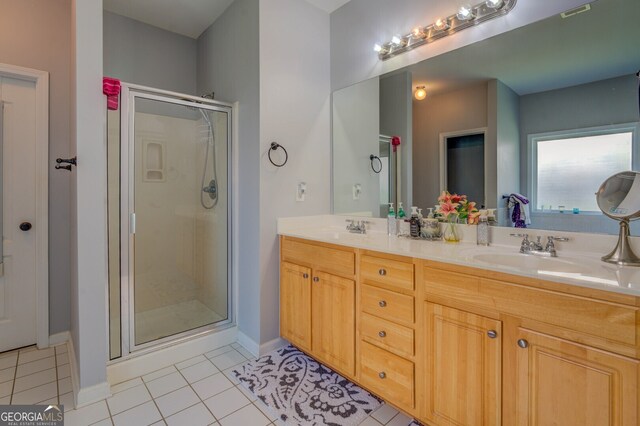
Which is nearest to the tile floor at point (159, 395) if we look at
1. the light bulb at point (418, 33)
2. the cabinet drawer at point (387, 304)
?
the cabinet drawer at point (387, 304)

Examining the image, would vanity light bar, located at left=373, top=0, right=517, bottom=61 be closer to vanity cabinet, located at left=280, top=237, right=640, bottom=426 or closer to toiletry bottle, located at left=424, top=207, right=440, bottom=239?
toiletry bottle, located at left=424, top=207, right=440, bottom=239

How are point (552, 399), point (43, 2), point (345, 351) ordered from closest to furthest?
point (552, 399), point (345, 351), point (43, 2)

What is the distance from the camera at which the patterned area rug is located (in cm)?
165

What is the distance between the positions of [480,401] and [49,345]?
299 cm

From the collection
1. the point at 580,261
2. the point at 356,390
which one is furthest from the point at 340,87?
the point at 356,390

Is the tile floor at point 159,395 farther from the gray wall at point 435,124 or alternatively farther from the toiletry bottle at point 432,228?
the gray wall at point 435,124

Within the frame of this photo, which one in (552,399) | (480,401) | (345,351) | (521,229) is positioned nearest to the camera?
(552,399)

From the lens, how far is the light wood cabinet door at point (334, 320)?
1.82 meters

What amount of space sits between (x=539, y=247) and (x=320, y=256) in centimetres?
120

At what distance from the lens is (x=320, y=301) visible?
6.61 ft

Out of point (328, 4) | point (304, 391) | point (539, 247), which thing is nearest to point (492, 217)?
point (539, 247)

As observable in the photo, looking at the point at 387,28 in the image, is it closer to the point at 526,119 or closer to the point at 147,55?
the point at 526,119

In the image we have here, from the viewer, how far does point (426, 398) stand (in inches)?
56.5

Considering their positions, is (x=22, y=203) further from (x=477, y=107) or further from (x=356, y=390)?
(x=477, y=107)
